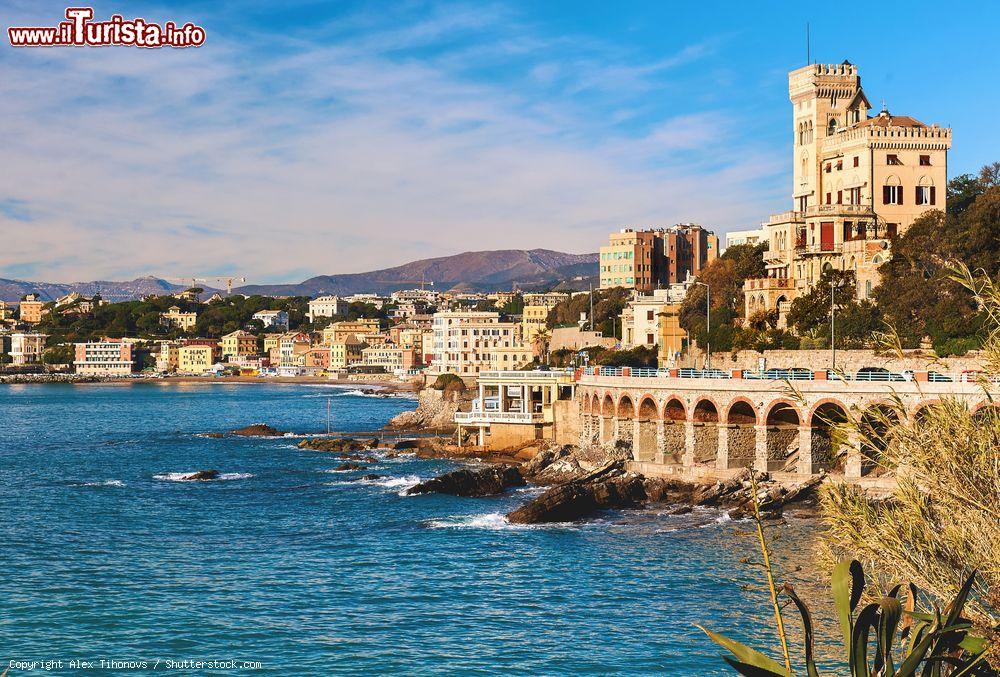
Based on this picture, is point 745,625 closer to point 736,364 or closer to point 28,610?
point 28,610

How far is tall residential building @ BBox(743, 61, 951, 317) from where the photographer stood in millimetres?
85562

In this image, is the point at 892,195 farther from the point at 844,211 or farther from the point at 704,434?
the point at 704,434

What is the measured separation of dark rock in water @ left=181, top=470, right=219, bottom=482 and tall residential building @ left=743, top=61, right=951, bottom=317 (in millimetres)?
45476

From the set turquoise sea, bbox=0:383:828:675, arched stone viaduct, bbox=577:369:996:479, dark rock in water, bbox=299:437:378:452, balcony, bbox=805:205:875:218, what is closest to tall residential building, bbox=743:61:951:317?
balcony, bbox=805:205:875:218

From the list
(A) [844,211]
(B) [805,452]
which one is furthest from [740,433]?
(A) [844,211]

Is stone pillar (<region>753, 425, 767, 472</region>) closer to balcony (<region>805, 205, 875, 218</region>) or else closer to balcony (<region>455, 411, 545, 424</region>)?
balcony (<region>455, 411, 545, 424</region>)

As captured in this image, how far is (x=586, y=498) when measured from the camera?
53938mm

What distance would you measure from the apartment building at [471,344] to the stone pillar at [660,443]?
8060 centimetres

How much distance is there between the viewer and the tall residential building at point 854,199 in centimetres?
8556

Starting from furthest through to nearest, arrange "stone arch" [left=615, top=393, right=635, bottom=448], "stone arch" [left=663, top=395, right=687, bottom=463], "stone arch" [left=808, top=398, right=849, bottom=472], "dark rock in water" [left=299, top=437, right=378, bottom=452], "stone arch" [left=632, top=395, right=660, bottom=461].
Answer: "dark rock in water" [left=299, top=437, right=378, bottom=452] < "stone arch" [left=615, top=393, right=635, bottom=448] < "stone arch" [left=632, top=395, right=660, bottom=461] < "stone arch" [left=663, top=395, right=687, bottom=463] < "stone arch" [left=808, top=398, right=849, bottom=472]

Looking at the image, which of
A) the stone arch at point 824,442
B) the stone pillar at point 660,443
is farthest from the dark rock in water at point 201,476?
the stone arch at point 824,442

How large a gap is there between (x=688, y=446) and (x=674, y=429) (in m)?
5.77

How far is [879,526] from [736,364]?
2595 inches

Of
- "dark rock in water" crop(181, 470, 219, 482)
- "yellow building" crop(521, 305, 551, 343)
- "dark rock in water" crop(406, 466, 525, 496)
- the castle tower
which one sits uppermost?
the castle tower
